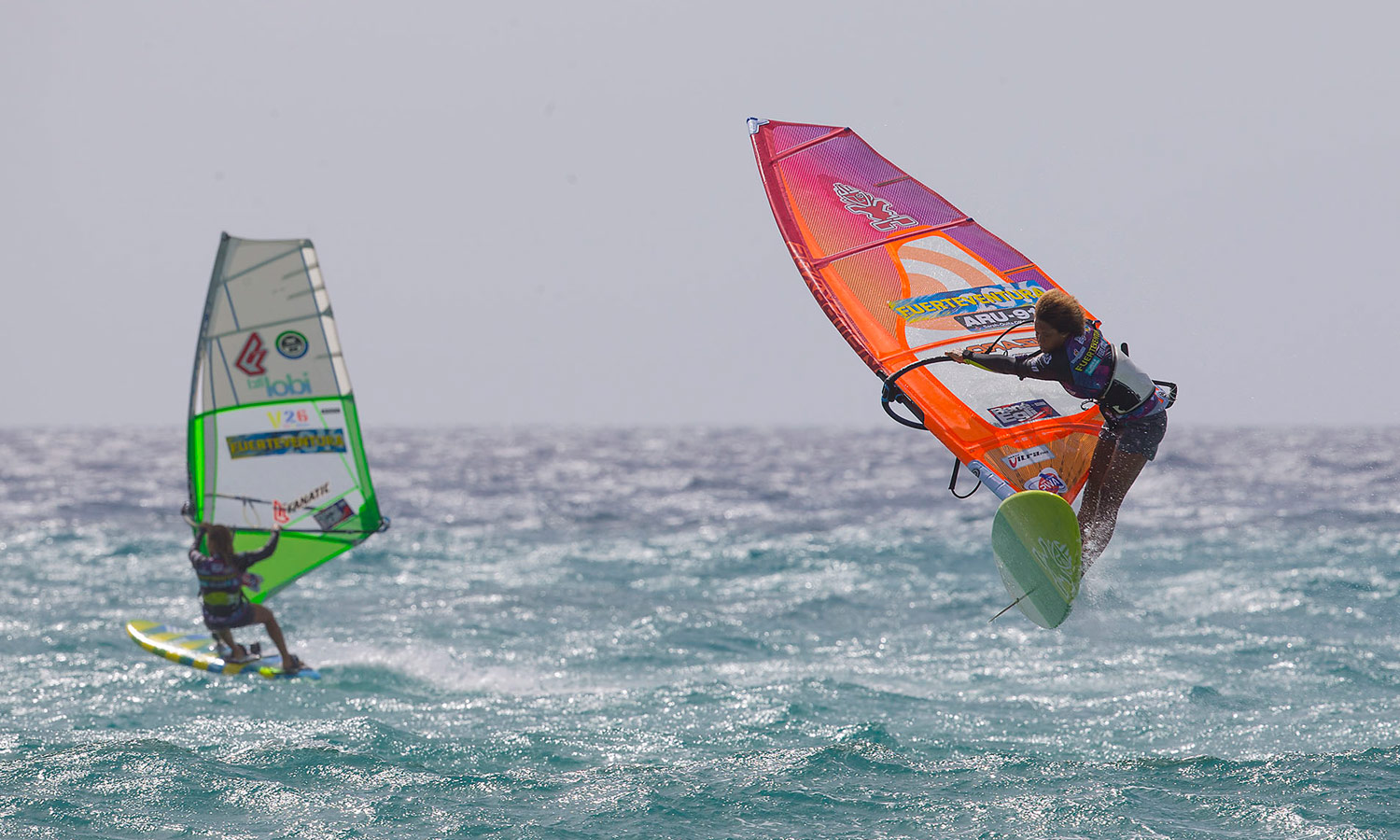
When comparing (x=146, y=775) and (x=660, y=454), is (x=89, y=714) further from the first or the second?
(x=660, y=454)

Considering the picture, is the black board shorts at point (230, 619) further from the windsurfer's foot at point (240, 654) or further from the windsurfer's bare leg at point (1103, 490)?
the windsurfer's bare leg at point (1103, 490)

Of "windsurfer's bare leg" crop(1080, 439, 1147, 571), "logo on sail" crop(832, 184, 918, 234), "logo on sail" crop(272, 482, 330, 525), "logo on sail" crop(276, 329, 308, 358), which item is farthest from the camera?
"logo on sail" crop(272, 482, 330, 525)

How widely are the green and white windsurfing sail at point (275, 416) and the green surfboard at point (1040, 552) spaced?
575cm

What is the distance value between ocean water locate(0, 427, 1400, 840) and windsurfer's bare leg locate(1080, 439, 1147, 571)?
1.08 feet

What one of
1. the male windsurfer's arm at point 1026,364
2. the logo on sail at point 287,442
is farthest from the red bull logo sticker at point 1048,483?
the logo on sail at point 287,442

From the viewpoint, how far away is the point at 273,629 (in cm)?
969

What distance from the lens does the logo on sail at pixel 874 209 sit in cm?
781

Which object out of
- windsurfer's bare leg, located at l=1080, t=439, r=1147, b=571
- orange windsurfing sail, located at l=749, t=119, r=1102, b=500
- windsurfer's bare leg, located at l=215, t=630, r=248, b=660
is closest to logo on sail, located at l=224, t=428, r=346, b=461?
windsurfer's bare leg, located at l=215, t=630, r=248, b=660

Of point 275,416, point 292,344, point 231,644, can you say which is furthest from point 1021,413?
point 231,644

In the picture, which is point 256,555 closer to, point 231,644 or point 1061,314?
point 231,644

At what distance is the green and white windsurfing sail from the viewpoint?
9.79m

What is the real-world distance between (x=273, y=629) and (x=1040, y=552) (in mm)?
6134

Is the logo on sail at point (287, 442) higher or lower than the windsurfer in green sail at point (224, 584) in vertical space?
higher

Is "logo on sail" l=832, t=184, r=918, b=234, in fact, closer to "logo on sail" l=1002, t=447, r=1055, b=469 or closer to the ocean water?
"logo on sail" l=1002, t=447, r=1055, b=469
